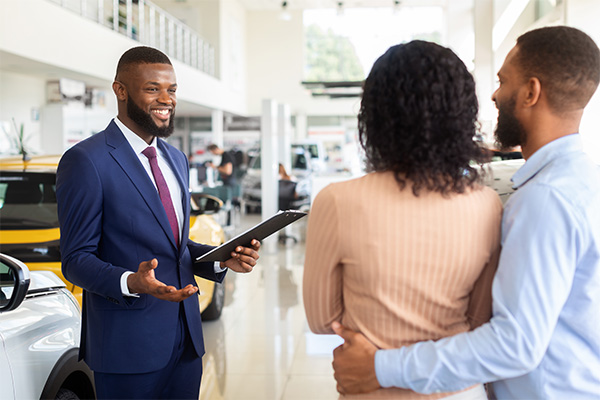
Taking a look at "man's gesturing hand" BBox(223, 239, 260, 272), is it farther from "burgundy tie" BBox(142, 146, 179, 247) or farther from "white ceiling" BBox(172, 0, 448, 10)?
"white ceiling" BBox(172, 0, 448, 10)

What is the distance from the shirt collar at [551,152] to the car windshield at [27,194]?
324 centimetres

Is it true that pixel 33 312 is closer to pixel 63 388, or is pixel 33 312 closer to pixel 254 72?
pixel 63 388

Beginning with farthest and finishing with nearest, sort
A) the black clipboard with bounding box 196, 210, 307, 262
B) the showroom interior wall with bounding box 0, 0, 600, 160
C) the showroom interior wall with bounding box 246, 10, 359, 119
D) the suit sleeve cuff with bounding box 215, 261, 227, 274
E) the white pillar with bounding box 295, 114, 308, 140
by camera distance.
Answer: the white pillar with bounding box 295, 114, 308, 140 → the showroom interior wall with bounding box 246, 10, 359, 119 → the showroom interior wall with bounding box 0, 0, 600, 160 → the suit sleeve cuff with bounding box 215, 261, 227, 274 → the black clipboard with bounding box 196, 210, 307, 262

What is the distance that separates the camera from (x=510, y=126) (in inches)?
56.2

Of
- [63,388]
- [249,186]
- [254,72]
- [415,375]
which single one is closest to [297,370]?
[63,388]

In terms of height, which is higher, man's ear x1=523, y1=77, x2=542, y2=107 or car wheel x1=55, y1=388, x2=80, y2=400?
man's ear x1=523, y1=77, x2=542, y2=107

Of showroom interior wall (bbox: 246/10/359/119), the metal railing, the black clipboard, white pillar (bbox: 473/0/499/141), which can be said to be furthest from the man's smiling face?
showroom interior wall (bbox: 246/10/359/119)

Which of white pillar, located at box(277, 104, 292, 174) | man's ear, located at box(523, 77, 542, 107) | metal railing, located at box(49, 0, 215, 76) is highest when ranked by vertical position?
metal railing, located at box(49, 0, 215, 76)

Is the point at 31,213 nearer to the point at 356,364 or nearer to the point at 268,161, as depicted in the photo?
the point at 356,364

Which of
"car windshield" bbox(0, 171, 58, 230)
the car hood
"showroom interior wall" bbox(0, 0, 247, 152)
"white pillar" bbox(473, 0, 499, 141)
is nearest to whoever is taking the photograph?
the car hood

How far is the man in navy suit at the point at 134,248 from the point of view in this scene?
1809mm

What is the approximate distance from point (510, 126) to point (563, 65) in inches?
7.1

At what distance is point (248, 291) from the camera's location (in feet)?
24.2

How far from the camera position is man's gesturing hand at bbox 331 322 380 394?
126 cm
